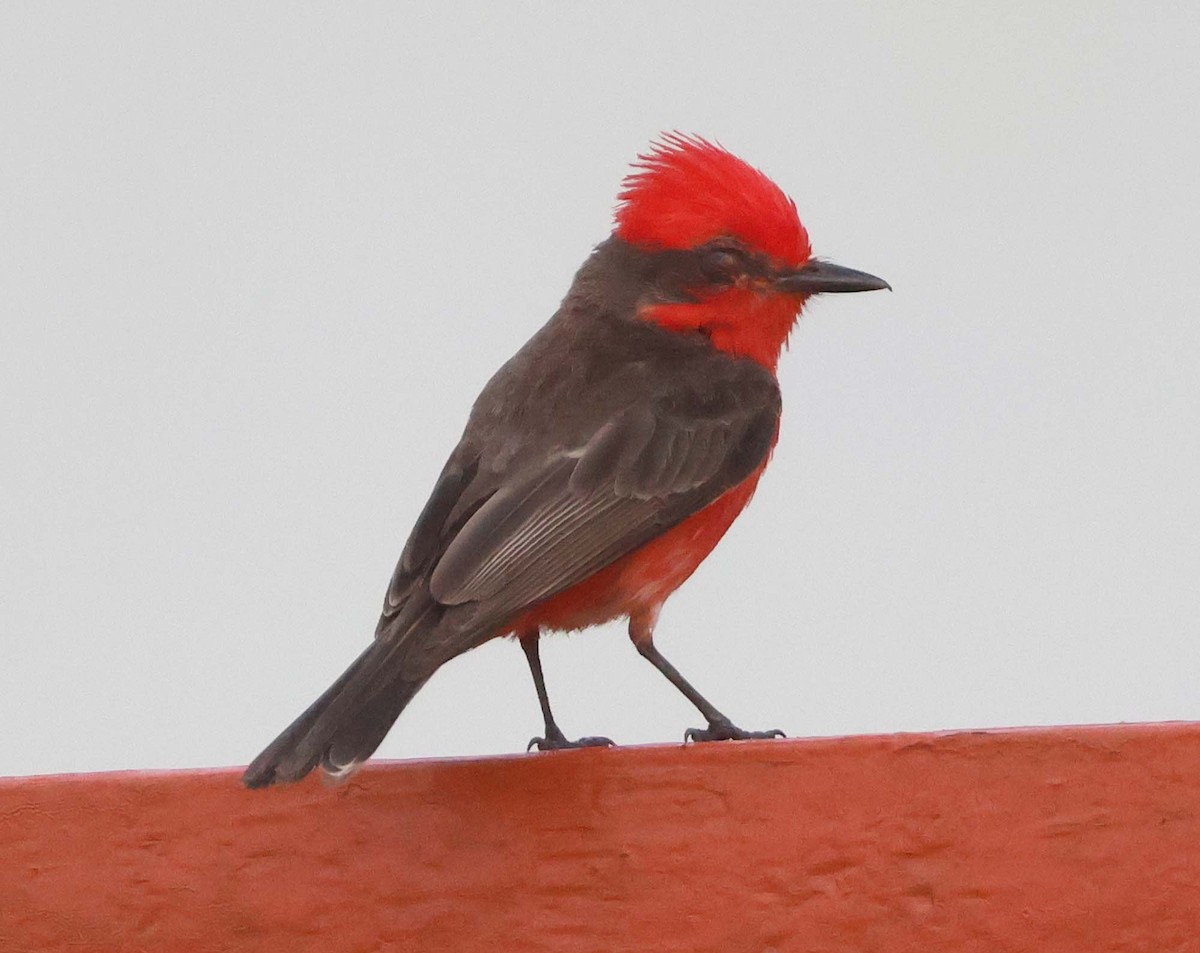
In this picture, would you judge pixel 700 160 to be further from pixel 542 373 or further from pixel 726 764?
pixel 726 764

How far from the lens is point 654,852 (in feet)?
9.37

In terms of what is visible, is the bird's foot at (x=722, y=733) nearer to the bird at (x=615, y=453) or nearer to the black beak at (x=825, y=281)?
the bird at (x=615, y=453)

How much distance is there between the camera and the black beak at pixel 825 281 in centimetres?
453

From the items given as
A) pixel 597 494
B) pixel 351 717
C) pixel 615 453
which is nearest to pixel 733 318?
pixel 615 453

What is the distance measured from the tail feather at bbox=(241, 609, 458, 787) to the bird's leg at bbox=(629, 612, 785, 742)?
884mm

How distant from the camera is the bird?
3.44m

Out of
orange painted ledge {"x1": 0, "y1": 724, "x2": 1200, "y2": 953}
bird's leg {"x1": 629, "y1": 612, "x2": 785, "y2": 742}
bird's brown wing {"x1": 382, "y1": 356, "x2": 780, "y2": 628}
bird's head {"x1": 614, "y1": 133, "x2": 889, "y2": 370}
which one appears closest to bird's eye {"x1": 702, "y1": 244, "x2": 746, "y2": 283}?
bird's head {"x1": 614, "y1": 133, "x2": 889, "y2": 370}

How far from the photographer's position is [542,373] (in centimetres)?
434

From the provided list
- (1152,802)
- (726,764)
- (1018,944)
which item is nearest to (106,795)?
(726,764)

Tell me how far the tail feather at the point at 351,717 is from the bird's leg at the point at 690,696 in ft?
2.90

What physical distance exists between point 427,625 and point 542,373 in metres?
1.06

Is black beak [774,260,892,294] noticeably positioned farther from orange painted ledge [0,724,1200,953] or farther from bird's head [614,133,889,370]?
orange painted ledge [0,724,1200,953]

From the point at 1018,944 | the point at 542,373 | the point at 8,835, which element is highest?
the point at 542,373

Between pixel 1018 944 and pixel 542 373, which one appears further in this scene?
pixel 542 373
